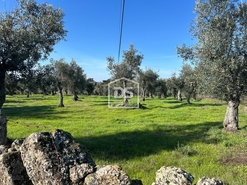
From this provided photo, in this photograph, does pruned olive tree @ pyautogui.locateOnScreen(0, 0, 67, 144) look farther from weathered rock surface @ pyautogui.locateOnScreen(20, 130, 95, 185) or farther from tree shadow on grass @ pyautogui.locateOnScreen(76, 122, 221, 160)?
weathered rock surface @ pyautogui.locateOnScreen(20, 130, 95, 185)

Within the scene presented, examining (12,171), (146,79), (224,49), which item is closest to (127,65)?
(146,79)

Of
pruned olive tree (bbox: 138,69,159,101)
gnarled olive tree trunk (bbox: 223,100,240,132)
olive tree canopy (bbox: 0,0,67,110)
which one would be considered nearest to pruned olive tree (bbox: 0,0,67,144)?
olive tree canopy (bbox: 0,0,67,110)

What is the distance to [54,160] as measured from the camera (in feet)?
11.4

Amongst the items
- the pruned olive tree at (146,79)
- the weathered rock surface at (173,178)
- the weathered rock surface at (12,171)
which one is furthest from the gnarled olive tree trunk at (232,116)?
the pruned olive tree at (146,79)

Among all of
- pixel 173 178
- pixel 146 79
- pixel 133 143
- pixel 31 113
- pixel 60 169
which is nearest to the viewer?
pixel 173 178

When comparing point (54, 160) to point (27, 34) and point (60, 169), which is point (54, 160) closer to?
point (60, 169)

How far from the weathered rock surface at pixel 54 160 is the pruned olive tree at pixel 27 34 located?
1012 centimetres

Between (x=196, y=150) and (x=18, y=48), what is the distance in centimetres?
1232

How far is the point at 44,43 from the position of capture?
1349 centimetres

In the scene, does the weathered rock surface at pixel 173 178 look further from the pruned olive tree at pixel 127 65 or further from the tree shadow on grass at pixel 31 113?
the pruned olive tree at pixel 127 65

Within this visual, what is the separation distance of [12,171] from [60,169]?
42.8 inches

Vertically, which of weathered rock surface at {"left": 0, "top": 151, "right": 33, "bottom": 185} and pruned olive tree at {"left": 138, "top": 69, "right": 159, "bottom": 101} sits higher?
pruned olive tree at {"left": 138, "top": 69, "right": 159, "bottom": 101}

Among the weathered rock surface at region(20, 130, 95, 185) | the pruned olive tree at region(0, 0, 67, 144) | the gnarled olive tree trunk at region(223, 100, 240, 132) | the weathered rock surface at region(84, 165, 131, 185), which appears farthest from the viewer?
the gnarled olive tree trunk at region(223, 100, 240, 132)

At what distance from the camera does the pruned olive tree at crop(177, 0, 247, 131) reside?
13.4 meters
